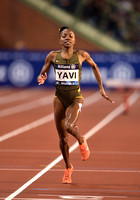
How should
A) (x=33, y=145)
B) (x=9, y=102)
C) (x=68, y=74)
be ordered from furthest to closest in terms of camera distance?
1. (x=9, y=102)
2. (x=33, y=145)
3. (x=68, y=74)

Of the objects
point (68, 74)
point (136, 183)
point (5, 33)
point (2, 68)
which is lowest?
point (136, 183)

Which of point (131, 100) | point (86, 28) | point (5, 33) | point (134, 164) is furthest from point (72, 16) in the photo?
point (134, 164)

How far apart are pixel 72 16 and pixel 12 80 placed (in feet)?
21.3

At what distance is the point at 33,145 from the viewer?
494 inches

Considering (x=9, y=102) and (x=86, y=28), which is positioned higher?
(x=86, y=28)

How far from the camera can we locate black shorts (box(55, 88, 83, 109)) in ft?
27.5

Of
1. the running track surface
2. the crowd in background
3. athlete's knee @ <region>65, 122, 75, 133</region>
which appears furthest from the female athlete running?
the crowd in background

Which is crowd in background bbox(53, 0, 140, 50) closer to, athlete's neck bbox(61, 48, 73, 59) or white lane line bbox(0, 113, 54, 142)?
white lane line bbox(0, 113, 54, 142)

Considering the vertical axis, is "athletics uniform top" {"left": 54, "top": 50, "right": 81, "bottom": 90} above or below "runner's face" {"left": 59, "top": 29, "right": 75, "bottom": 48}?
below

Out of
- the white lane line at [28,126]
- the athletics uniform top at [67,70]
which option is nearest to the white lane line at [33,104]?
the white lane line at [28,126]

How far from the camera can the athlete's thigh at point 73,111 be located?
26.6ft

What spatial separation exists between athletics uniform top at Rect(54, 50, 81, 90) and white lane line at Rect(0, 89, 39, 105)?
15.2m

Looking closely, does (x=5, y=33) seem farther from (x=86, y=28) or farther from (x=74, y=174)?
(x=74, y=174)

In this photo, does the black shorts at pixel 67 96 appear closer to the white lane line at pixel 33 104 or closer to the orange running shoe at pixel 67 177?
the orange running shoe at pixel 67 177
